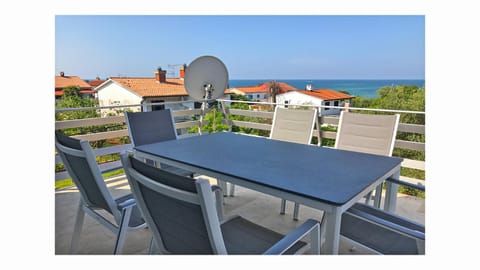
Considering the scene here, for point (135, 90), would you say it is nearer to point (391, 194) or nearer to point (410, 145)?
point (410, 145)

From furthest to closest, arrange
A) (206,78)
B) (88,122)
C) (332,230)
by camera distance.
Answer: (206,78), (88,122), (332,230)

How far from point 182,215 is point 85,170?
35.4 inches

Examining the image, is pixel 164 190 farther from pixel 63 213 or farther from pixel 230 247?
pixel 63 213

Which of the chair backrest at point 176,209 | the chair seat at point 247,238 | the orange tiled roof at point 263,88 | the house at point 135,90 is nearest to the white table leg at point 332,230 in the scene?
the chair seat at point 247,238

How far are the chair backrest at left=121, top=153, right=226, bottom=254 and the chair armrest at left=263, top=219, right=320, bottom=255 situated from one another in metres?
0.21

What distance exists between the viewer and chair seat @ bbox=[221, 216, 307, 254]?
4.99 feet

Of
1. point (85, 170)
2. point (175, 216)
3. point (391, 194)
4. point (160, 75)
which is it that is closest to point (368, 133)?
point (391, 194)

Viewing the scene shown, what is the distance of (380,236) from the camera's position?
1695 millimetres

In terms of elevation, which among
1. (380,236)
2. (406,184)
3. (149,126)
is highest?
(149,126)

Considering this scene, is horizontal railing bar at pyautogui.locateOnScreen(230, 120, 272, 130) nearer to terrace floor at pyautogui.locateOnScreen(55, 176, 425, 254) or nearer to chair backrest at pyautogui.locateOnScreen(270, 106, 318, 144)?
terrace floor at pyautogui.locateOnScreen(55, 176, 425, 254)

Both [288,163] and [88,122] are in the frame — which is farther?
[88,122]

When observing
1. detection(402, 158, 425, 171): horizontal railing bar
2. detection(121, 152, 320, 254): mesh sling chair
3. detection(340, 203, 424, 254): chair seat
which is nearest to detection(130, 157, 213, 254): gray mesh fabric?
detection(121, 152, 320, 254): mesh sling chair

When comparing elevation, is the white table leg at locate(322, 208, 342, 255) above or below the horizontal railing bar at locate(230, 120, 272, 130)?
below
